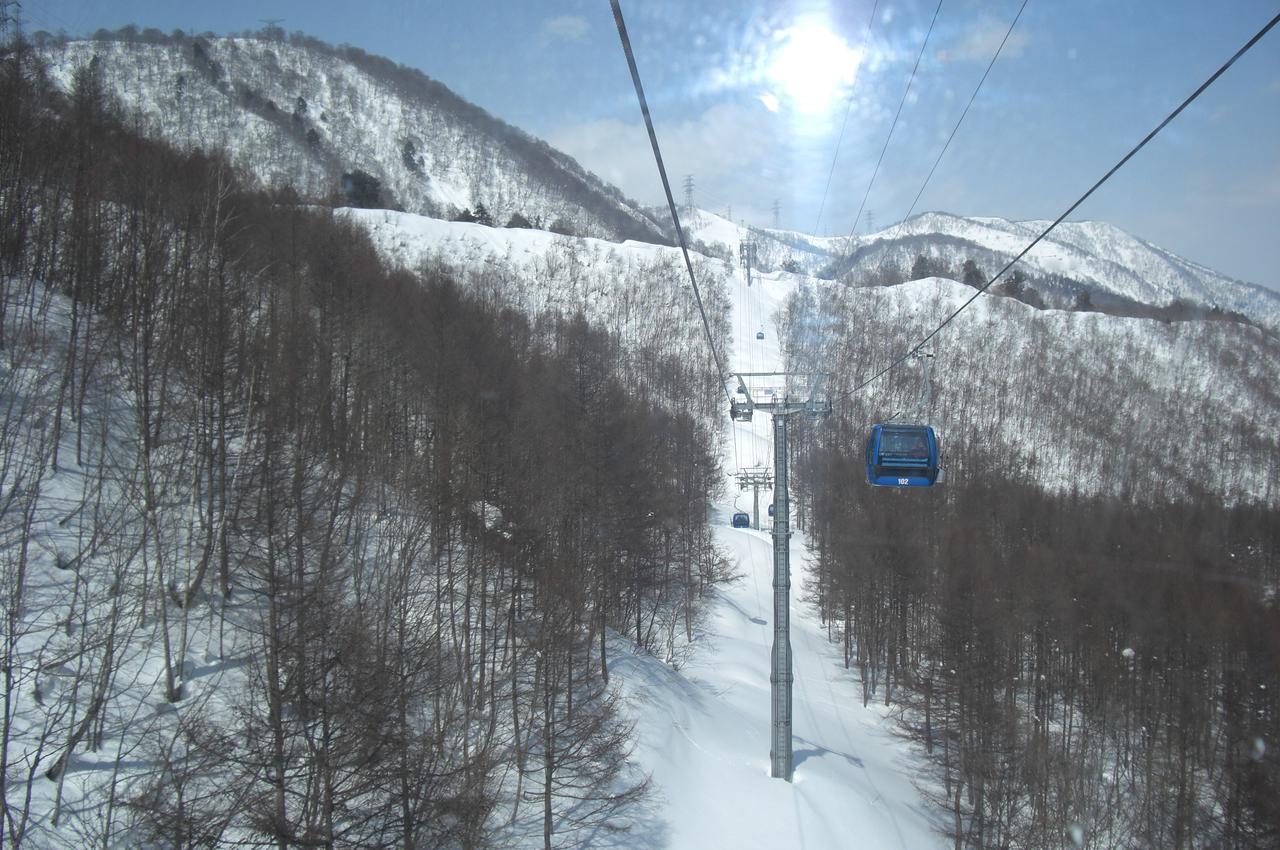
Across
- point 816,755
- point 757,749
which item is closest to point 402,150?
point 757,749

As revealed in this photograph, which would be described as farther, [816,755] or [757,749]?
[816,755]

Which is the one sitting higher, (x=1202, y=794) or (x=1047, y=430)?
(x=1047, y=430)

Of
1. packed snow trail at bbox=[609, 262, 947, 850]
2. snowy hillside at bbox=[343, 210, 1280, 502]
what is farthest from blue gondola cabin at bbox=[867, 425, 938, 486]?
snowy hillside at bbox=[343, 210, 1280, 502]

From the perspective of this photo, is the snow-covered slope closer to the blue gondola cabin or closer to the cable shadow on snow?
the cable shadow on snow

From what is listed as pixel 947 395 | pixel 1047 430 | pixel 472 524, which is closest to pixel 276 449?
pixel 472 524

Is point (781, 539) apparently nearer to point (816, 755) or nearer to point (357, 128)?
point (816, 755)

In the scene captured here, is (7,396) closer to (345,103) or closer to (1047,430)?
(1047,430)
